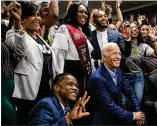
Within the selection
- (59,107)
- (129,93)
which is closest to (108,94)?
(129,93)

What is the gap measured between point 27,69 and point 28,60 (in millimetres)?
66

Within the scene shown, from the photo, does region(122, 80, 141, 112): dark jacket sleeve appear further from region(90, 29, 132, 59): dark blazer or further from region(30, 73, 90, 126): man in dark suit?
region(30, 73, 90, 126): man in dark suit

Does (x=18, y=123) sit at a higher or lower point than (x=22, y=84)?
lower

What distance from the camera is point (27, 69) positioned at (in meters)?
2.37

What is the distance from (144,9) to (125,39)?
200 inches

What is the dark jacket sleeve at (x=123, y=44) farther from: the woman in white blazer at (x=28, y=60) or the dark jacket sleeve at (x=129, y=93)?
the woman in white blazer at (x=28, y=60)

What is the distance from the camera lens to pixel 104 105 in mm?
2803

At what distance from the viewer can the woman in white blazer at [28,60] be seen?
228 centimetres

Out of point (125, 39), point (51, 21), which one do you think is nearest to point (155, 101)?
point (125, 39)

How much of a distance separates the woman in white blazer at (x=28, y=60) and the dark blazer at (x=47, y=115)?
0.22 m

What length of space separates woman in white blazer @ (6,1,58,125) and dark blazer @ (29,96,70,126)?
0.22m

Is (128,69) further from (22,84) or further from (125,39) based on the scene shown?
(22,84)

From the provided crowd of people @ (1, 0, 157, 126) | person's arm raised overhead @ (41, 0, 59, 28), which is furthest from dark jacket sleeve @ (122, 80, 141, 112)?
person's arm raised overhead @ (41, 0, 59, 28)

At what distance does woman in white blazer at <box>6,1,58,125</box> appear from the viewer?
89.8 inches
